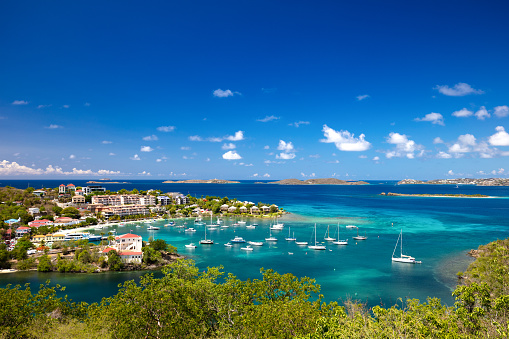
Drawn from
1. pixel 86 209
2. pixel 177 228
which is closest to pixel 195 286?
pixel 177 228

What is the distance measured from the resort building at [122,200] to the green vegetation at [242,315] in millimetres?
84467

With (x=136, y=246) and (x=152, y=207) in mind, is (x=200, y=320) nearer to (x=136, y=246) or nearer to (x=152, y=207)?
(x=136, y=246)

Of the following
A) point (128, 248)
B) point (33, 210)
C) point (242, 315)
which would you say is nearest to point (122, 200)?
point (33, 210)

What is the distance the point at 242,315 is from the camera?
13281 mm

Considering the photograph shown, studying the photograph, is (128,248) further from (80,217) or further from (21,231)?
(80,217)

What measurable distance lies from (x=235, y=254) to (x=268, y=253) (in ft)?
15.9

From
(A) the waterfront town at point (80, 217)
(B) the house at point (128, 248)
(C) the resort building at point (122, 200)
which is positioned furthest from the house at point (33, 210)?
(B) the house at point (128, 248)

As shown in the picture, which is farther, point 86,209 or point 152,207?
point 152,207

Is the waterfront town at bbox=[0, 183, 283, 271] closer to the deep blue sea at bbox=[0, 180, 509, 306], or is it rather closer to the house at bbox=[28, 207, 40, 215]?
the house at bbox=[28, 207, 40, 215]

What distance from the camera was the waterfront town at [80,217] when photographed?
132ft

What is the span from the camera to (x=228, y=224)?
235ft

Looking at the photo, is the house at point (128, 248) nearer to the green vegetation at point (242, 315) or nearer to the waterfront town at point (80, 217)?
the waterfront town at point (80, 217)

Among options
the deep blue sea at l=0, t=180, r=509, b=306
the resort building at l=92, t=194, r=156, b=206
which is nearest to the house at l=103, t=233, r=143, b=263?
the deep blue sea at l=0, t=180, r=509, b=306

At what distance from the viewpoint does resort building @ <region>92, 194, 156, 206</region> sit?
93.2m
